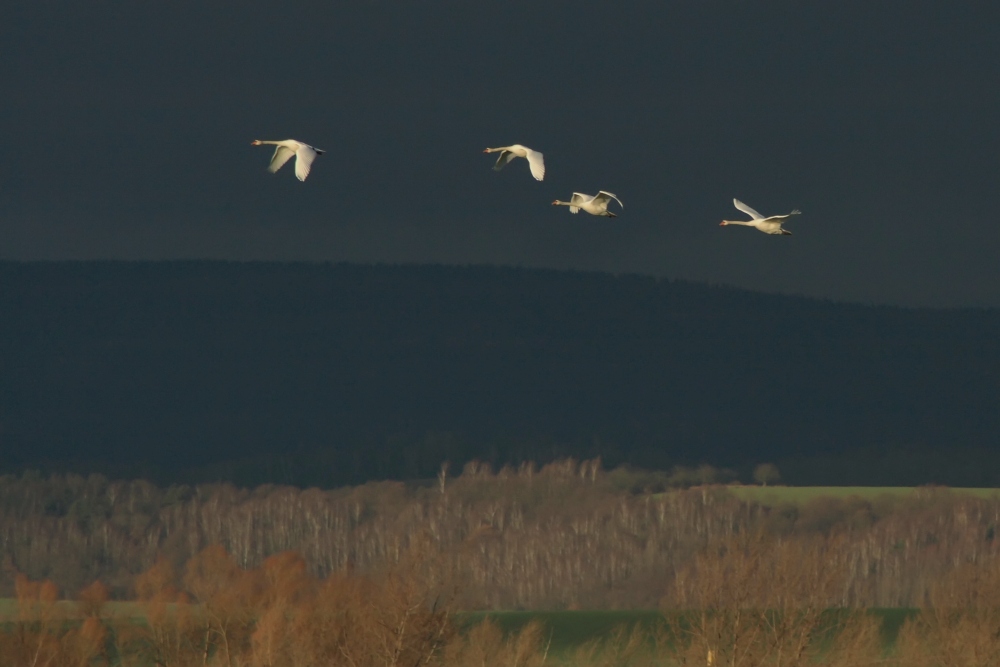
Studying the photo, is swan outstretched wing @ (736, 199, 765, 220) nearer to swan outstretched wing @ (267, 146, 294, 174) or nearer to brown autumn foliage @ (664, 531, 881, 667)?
swan outstretched wing @ (267, 146, 294, 174)

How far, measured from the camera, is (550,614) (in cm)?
17212

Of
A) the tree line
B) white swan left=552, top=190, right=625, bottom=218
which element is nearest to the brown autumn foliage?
the tree line

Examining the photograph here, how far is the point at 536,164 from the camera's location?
164ft

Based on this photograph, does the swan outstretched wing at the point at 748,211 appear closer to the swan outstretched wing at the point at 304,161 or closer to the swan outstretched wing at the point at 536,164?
the swan outstretched wing at the point at 536,164

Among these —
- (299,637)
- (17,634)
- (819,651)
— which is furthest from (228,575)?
(819,651)

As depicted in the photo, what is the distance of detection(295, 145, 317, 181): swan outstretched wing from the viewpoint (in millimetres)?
45719

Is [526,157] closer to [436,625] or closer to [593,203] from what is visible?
[593,203]

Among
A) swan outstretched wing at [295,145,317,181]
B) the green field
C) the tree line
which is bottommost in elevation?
the tree line

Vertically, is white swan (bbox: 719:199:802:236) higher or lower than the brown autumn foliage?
higher

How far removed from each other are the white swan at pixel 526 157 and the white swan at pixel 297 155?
524 cm

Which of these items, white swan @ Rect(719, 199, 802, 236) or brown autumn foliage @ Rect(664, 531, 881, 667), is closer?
white swan @ Rect(719, 199, 802, 236)

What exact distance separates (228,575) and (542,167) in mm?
82072

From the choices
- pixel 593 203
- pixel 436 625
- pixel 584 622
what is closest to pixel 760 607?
pixel 436 625

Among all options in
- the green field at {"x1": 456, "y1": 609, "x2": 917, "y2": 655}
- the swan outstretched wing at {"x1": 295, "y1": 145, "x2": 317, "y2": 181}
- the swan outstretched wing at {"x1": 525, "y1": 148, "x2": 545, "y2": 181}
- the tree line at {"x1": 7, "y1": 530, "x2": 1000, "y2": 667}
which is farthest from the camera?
the green field at {"x1": 456, "y1": 609, "x2": 917, "y2": 655}
